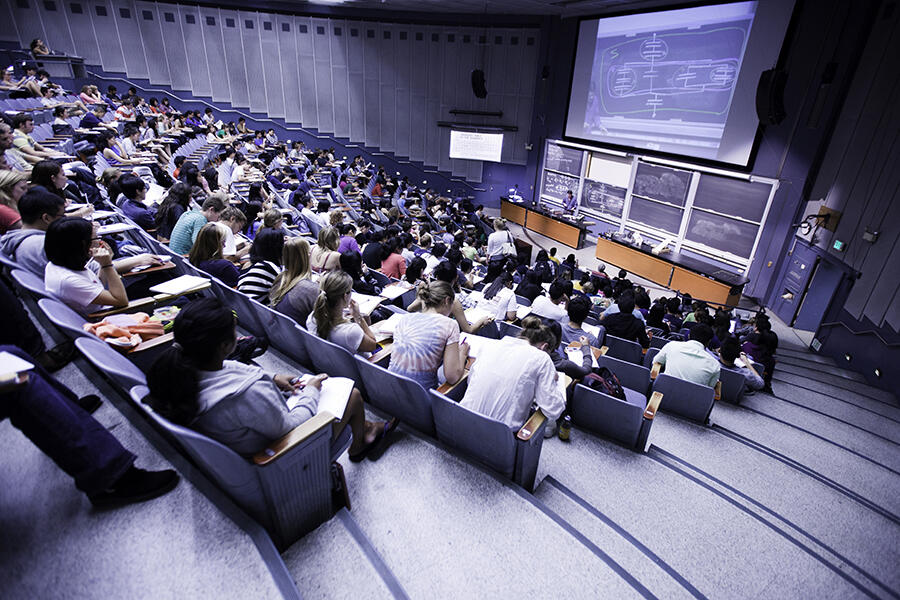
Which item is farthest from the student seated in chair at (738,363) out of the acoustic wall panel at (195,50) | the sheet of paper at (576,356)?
the acoustic wall panel at (195,50)

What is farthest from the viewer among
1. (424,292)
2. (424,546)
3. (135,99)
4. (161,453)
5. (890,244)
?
(135,99)

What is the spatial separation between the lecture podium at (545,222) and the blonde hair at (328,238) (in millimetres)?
9670

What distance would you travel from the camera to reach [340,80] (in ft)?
52.5

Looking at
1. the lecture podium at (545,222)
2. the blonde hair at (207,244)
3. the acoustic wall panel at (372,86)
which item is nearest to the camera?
the blonde hair at (207,244)

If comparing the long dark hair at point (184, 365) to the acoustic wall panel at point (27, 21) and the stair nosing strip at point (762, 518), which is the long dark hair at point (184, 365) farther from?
the acoustic wall panel at point (27, 21)

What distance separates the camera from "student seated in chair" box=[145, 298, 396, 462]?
1.56 m

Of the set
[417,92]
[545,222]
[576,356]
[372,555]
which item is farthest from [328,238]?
[417,92]

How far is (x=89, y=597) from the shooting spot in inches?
60.3

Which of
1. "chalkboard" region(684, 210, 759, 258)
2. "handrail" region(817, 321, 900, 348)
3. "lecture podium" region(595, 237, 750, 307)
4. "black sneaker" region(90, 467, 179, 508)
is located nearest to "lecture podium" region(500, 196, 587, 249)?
"lecture podium" region(595, 237, 750, 307)

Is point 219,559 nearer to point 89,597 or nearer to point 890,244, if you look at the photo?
point 89,597

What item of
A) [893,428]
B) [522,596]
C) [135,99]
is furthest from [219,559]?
[135,99]

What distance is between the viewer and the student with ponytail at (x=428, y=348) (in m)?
2.65

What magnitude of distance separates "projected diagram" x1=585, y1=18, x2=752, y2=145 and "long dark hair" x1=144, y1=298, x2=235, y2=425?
10958mm

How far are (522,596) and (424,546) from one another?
48 centimetres
